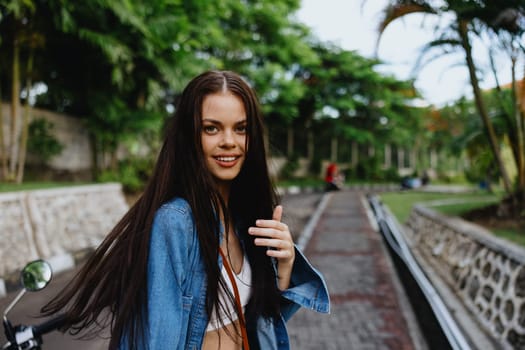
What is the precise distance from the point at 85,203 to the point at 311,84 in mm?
20558

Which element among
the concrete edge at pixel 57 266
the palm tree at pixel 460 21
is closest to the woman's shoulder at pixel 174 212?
the concrete edge at pixel 57 266

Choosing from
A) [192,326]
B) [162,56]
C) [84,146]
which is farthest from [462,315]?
[84,146]

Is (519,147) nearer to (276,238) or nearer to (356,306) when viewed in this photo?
(356,306)

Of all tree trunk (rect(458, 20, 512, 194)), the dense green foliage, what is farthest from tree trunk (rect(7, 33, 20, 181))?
tree trunk (rect(458, 20, 512, 194))

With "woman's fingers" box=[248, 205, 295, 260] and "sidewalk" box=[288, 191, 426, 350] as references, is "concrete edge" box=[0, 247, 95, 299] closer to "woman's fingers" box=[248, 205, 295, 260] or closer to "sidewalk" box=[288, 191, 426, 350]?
"sidewalk" box=[288, 191, 426, 350]

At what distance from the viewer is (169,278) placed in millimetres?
1103

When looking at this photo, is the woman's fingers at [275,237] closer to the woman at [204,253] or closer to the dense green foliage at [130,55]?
the woman at [204,253]

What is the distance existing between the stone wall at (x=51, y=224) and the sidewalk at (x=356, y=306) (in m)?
3.69

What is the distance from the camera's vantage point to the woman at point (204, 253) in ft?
3.68

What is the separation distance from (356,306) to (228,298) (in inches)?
158

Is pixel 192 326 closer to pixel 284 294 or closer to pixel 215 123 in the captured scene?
pixel 284 294

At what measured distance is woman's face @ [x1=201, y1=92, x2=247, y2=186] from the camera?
1.35 metres

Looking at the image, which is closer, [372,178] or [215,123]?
[215,123]

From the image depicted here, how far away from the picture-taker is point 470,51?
674cm
